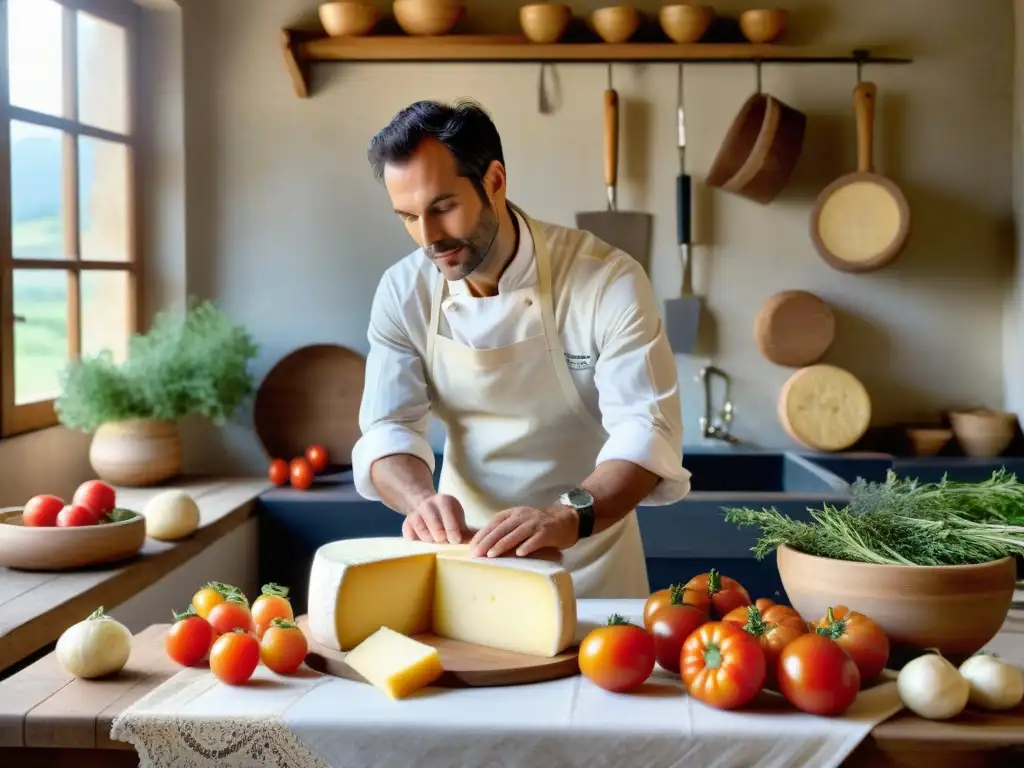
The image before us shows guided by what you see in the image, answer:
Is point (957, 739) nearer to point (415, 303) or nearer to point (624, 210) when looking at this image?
point (415, 303)

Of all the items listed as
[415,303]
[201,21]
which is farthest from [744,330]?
[201,21]

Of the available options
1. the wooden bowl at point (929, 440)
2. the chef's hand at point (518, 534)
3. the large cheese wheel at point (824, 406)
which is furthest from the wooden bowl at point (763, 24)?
the chef's hand at point (518, 534)

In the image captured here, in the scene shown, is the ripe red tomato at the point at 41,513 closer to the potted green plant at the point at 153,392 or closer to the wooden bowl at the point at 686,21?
the potted green plant at the point at 153,392

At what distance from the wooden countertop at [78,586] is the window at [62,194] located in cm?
44

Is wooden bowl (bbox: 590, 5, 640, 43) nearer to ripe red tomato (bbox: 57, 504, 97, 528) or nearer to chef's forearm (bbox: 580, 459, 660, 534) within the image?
chef's forearm (bbox: 580, 459, 660, 534)

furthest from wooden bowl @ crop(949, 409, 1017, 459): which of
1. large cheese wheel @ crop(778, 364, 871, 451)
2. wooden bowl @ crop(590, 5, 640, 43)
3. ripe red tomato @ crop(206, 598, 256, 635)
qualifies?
ripe red tomato @ crop(206, 598, 256, 635)

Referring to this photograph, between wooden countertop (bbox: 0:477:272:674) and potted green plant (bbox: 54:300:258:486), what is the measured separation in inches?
6.3

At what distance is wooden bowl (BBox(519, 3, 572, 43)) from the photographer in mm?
3205

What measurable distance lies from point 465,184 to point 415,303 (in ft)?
1.11

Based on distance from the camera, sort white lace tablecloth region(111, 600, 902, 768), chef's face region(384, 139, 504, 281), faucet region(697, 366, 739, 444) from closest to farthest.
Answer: white lace tablecloth region(111, 600, 902, 768) → chef's face region(384, 139, 504, 281) → faucet region(697, 366, 739, 444)

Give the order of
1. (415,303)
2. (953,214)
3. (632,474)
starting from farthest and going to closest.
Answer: (953,214) < (415,303) < (632,474)

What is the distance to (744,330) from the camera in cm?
343

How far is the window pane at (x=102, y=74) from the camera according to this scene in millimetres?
3129

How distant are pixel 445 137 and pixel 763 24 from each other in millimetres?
1724
